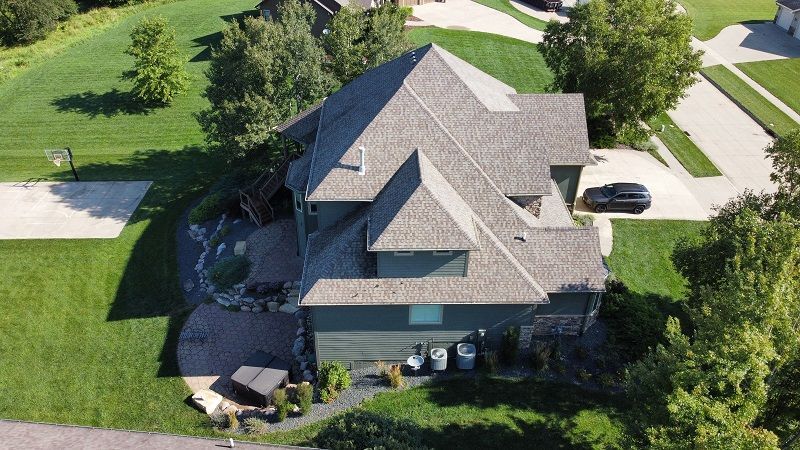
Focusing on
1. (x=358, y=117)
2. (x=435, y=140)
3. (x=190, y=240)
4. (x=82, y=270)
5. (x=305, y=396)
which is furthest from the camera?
(x=190, y=240)

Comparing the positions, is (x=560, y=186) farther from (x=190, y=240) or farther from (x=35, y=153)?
(x=35, y=153)

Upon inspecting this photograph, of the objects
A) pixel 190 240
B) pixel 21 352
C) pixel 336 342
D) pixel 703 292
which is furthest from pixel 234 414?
pixel 703 292

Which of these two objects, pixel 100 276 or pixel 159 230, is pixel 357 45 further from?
pixel 100 276

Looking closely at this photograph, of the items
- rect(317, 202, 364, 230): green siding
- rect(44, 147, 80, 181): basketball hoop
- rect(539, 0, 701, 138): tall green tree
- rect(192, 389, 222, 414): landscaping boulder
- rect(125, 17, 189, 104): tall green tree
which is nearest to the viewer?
rect(192, 389, 222, 414): landscaping boulder

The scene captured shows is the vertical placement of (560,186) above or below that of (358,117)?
below

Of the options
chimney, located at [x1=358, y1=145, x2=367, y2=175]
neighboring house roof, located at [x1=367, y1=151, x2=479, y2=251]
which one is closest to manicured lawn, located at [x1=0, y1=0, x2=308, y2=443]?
neighboring house roof, located at [x1=367, y1=151, x2=479, y2=251]

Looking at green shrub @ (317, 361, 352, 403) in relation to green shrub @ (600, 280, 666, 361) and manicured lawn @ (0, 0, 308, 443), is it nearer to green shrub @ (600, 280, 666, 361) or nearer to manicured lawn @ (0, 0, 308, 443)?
manicured lawn @ (0, 0, 308, 443)

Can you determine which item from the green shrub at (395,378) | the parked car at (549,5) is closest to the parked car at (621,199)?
the green shrub at (395,378)
